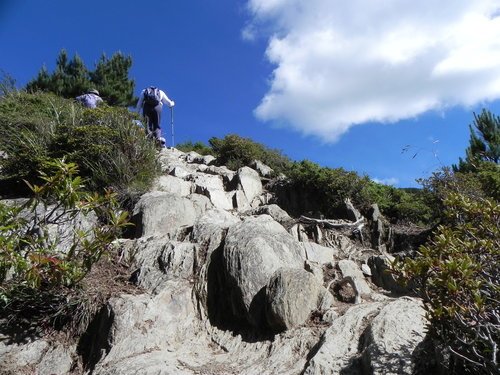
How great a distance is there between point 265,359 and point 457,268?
272 cm

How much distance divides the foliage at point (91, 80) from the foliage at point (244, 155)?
39.5 feet

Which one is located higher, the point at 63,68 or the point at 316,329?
the point at 63,68

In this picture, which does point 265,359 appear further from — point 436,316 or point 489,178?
point 489,178

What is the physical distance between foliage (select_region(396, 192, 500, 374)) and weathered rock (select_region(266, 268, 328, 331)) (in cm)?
196

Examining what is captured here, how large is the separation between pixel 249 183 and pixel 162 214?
12.3 feet

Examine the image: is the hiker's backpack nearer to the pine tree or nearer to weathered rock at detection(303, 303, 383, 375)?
weathered rock at detection(303, 303, 383, 375)

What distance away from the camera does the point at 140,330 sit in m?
5.45

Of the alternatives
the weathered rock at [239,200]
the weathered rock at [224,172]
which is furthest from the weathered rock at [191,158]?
the weathered rock at [239,200]

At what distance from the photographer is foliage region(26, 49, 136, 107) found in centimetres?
2231

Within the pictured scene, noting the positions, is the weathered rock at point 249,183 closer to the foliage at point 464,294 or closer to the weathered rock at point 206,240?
the weathered rock at point 206,240

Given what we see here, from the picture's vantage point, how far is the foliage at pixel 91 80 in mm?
22312

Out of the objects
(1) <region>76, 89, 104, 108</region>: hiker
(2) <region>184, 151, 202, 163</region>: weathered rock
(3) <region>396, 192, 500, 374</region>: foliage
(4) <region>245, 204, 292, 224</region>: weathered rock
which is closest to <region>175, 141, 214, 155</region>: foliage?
(2) <region>184, 151, 202, 163</region>: weathered rock

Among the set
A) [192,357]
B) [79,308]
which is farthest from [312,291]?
[79,308]

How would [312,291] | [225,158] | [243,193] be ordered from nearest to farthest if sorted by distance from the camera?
[312,291] → [243,193] → [225,158]
